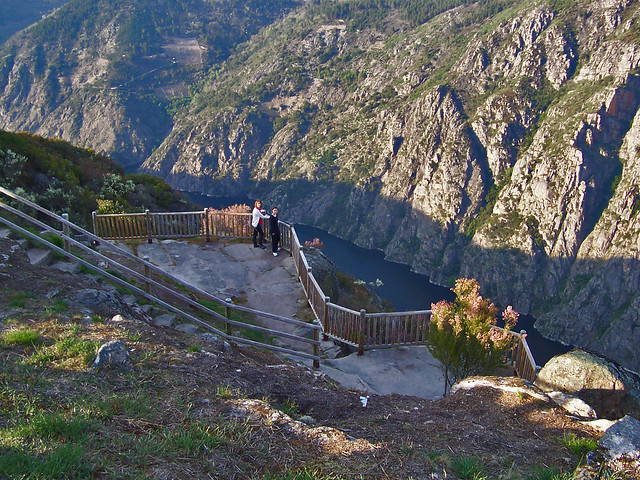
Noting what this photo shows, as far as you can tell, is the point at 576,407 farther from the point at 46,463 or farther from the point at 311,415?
the point at 46,463

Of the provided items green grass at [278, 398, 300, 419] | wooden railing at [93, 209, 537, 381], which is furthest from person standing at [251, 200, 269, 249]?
green grass at [278, 398, 300, 419]

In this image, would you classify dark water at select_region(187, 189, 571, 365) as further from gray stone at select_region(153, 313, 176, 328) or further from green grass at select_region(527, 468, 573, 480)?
green grass at select_region(527, 468, 573, 480)

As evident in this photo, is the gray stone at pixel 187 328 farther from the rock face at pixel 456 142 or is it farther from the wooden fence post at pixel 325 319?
the rock face at pixel 456 142

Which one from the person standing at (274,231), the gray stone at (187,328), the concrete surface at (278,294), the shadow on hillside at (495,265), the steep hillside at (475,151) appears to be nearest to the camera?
the gray stone at (187,328)

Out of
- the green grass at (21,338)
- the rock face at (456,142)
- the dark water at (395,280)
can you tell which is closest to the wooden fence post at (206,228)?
the green grass at (21,338)

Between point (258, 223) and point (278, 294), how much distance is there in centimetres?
304

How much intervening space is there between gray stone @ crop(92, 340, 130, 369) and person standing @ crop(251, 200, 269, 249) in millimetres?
8701

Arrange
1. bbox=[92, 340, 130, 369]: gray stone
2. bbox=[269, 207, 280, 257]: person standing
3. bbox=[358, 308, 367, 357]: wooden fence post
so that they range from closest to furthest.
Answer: bbox=[92, 340, 130, 369]: gray stone < bbox=[358, 308, 367, 357]: wooden fence post < bbox=[269, 207, 280, 257]: person standing

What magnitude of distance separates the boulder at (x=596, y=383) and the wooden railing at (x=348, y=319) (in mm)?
1324

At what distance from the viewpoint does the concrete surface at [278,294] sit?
30.6 feet

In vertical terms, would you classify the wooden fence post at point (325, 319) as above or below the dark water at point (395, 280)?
above

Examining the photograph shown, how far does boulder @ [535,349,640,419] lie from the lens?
6.88 metres

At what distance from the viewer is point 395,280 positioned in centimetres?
10544

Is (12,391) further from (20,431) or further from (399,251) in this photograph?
(399,251)
